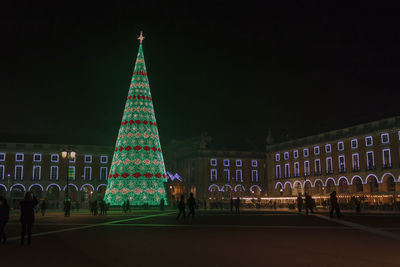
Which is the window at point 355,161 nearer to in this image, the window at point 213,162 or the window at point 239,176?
the window at point 239,176

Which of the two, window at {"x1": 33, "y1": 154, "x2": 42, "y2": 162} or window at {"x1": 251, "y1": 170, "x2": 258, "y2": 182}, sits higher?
window at {"x1": 33, "y1": 154, "x2": 42, "y2": 162}

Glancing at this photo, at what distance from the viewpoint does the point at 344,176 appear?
6481cm

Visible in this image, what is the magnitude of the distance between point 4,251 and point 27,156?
247ft

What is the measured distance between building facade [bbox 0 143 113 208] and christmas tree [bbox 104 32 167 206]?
43348mm

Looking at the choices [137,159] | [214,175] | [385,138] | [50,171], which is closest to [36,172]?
[50,171]

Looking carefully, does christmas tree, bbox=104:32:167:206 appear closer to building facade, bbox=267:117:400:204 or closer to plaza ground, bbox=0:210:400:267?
plaza ground, bbox=0:210:400:267

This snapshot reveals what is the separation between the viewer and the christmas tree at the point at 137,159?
34.2m

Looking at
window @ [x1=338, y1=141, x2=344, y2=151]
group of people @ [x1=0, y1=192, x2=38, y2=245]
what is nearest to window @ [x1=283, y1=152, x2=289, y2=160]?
window @ [x1=338, y1=141, x2=344, y2=151]

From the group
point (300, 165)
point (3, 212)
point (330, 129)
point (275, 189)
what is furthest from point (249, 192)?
point (3, 212)

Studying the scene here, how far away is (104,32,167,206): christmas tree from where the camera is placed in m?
34.2

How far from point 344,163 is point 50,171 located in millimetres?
54255

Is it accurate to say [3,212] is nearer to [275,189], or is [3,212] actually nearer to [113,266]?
[113,266]

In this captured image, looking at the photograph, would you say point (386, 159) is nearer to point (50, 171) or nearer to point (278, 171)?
point (278, 171)

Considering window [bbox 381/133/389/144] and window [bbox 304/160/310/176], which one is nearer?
window [bbox 381/133/389/144]
